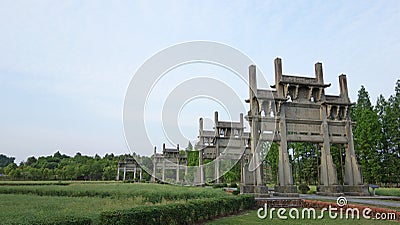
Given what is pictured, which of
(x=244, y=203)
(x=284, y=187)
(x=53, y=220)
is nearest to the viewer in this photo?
(x=53, y=220)

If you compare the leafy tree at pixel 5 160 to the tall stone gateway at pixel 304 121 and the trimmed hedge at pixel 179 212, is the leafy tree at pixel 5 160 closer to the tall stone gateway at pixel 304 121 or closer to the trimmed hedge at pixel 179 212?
the tall stone gateway at pixel 304 121

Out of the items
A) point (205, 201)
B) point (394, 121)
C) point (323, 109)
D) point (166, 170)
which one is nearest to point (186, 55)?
point (205, 201)

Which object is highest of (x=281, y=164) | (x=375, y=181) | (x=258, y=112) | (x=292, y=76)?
(x=292, y=76)

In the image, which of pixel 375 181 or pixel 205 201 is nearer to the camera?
pixel 205 201

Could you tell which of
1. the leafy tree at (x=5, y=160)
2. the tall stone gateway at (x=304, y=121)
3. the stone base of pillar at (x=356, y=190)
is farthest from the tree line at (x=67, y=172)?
the leafy tree at (x=5, y=160)

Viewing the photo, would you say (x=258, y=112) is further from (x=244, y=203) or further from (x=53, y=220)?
(x=53, y=220)

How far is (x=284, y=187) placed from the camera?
1836 centimetres

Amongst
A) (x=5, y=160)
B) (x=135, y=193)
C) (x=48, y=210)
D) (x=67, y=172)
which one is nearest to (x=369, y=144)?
(x=135, y=193)

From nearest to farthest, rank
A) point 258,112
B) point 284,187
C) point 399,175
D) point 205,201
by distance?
point 205,201 → point 284,187 → point 258,112 → point 399,175

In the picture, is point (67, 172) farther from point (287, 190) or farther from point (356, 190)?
point (356, 190)

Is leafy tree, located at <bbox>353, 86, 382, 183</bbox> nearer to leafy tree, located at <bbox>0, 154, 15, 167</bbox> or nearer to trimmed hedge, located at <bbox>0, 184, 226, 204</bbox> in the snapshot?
trimmed hedge, located at <bbox>0, 184, 226, 204</bbox>

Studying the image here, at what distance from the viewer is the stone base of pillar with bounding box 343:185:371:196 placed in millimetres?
19484

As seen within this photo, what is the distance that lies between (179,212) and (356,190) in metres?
16.5

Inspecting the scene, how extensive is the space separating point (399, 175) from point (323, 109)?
47.4ft
